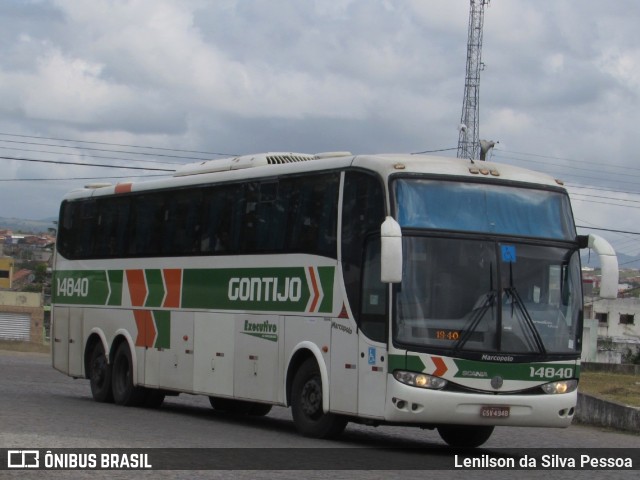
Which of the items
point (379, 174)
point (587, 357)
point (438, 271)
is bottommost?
point (587, 357)

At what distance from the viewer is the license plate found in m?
15.5

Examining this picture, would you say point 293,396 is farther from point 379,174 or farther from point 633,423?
point 633,423

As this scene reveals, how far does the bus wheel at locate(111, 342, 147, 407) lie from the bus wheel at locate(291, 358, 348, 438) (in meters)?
Result: 5.83

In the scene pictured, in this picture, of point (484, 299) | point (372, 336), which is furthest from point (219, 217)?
point (484, 299)

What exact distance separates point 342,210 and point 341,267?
2.37 ft

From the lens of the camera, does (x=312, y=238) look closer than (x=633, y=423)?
Yes

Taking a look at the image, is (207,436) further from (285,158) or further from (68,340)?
(68,340)

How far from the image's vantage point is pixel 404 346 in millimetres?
15438

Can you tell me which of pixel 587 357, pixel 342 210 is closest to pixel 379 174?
pixel 342 210

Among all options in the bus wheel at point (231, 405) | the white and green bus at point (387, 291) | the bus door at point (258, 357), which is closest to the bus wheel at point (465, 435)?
the white and green bus at point (387, 291)

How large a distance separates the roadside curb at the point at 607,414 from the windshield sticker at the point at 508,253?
8159mm

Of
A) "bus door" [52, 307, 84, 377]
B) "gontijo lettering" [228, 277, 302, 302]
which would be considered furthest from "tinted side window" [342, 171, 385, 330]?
"bus door" [52, 307, 84, 377]

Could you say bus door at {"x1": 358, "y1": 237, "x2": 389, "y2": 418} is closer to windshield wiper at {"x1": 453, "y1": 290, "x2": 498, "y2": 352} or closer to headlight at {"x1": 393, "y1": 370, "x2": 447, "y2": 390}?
headlight at {"x1": 393, "y1": 370, "x2": 447, "y2": 390}

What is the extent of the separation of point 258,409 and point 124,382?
104 inches
